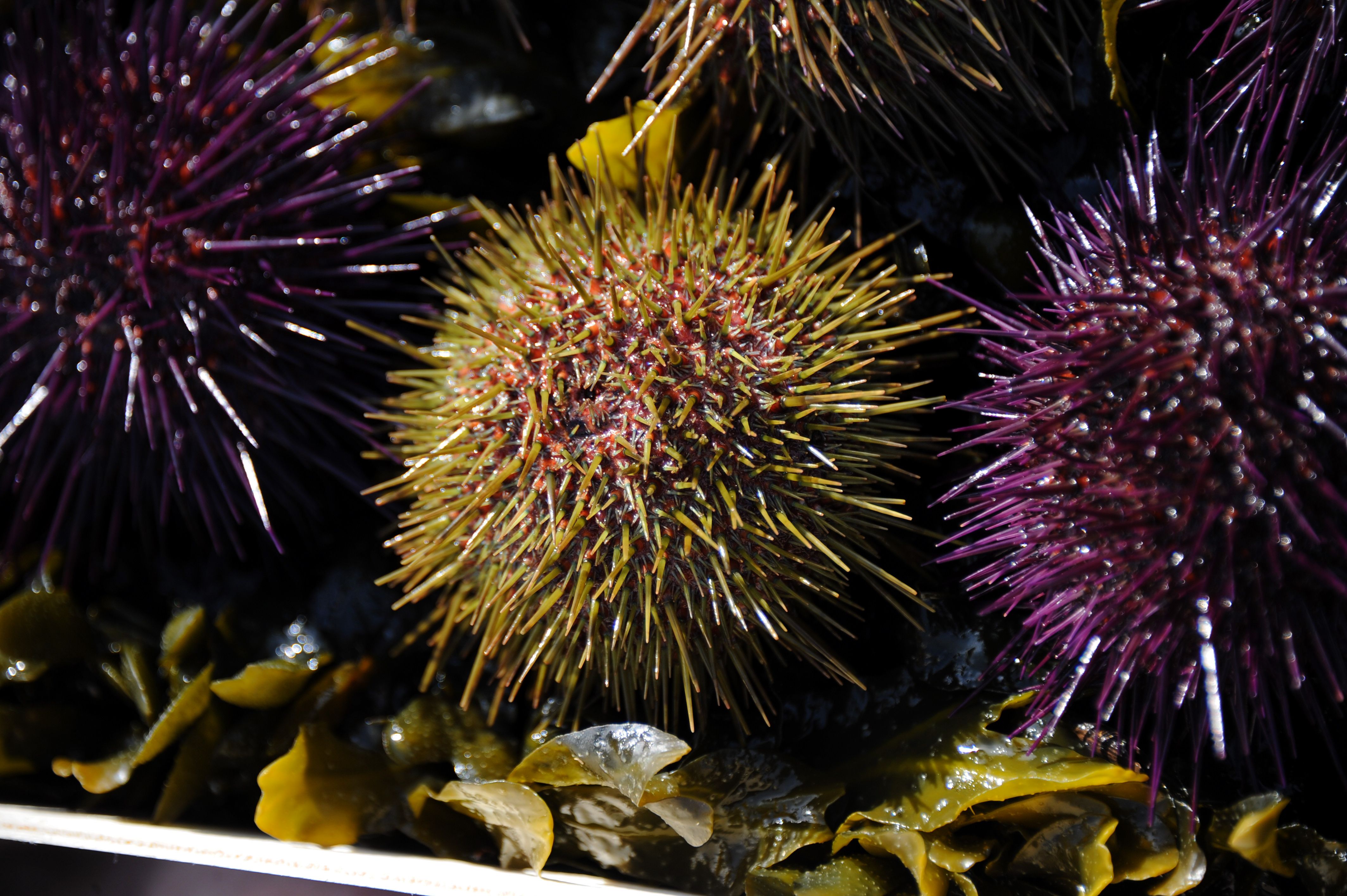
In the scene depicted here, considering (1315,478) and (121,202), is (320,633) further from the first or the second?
(1315,478)

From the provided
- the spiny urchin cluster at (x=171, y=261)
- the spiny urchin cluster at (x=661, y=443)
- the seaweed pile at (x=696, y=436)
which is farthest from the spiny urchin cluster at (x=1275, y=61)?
the spiny urchin cluster at (x=171, y=261)

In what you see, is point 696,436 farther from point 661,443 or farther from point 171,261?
point 171,261

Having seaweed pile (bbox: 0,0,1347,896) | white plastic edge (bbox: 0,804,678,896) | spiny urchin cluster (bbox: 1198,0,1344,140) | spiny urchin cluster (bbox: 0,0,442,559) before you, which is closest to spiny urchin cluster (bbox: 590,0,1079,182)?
seaweed pile (bbox: 0,0,1347,896)

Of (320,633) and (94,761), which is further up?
(320,633)

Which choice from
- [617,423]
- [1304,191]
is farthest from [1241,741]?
[617,423]

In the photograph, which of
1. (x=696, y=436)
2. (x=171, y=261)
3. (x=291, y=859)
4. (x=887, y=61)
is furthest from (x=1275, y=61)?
(x=291, y=859)

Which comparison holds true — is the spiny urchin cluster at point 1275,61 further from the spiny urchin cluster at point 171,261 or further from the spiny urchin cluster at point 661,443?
the spiny urchin cluster at point 171,261

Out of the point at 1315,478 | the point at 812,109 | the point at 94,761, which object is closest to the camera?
the point at 1315,478
